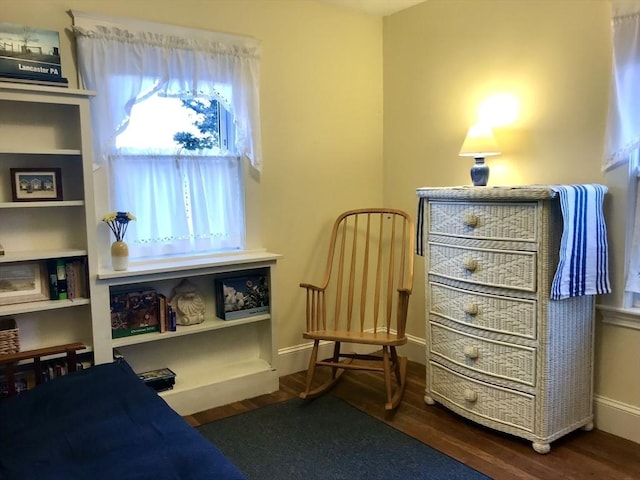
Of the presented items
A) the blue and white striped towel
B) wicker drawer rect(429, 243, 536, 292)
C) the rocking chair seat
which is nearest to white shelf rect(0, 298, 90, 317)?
the rocking chair seat

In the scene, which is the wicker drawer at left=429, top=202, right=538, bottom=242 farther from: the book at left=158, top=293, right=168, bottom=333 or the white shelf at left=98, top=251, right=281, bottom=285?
the book at left=158, top=293, right=168, bottom=333

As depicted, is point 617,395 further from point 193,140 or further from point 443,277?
point 193,140

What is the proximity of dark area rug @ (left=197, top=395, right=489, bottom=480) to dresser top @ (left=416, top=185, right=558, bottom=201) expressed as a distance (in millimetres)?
1237

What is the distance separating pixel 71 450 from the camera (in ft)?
5.79

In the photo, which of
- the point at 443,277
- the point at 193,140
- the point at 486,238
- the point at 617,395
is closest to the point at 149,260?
the point at 193,140

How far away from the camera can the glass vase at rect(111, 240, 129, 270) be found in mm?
2783

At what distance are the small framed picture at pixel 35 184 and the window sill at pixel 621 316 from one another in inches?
109

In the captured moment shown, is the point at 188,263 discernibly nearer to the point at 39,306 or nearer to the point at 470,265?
the point at 39,306

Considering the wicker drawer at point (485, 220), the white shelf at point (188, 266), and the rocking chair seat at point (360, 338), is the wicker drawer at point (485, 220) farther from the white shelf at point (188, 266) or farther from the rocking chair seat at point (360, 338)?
the white shelf at point (188, 266)

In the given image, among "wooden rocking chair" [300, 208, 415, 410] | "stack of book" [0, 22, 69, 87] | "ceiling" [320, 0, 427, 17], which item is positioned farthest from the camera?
"ceiling" [320, 0, 427, 17]

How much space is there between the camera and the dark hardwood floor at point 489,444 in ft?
7.80

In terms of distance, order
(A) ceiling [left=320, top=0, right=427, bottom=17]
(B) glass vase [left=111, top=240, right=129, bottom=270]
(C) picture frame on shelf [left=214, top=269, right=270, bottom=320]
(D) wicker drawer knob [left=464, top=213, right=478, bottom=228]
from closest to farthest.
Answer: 1. (D) wicker drawer knob [left=464, top=213, right=478, bottom=228]
2. (B) glass vase [left=111, top=240, right=129, bottom=270]
3. (C) picture frame on shelf [left=214, top=269, right=270, bottom=320]
4. (A) ceiling [left=320, top=0, right=427, bottom=17]

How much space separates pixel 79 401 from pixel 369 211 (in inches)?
80.1

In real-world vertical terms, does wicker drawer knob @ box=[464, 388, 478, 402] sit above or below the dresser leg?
above
